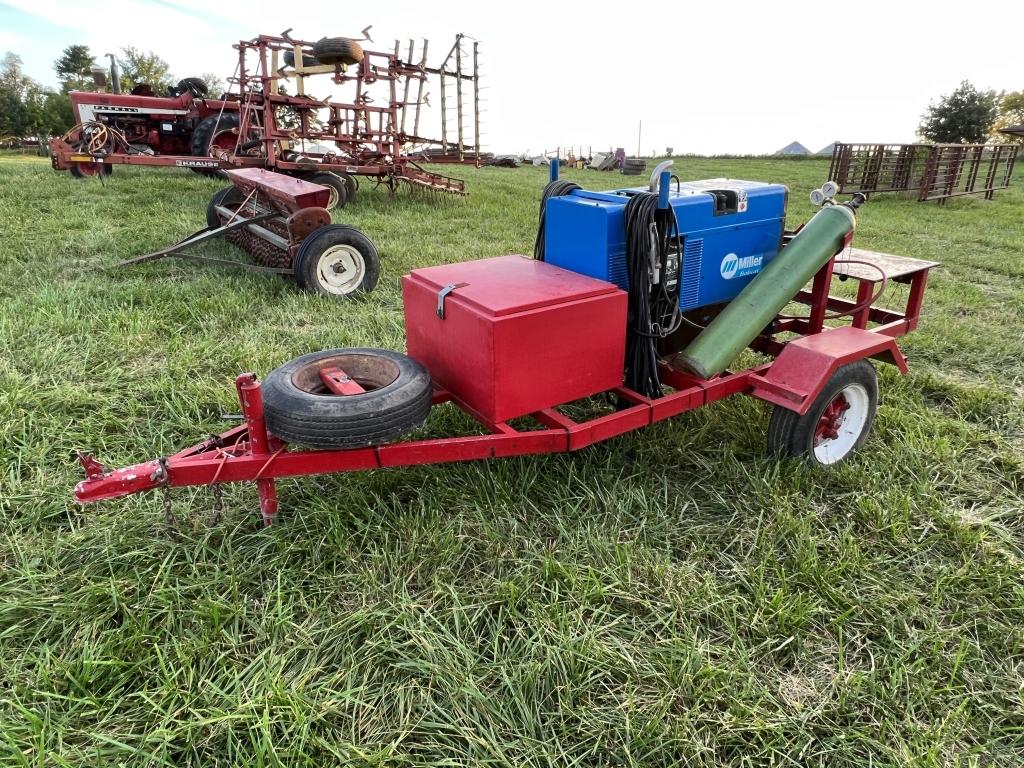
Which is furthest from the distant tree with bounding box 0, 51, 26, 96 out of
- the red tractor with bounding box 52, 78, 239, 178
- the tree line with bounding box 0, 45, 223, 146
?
the red tractor with bounding box 52, 78, 239, 178

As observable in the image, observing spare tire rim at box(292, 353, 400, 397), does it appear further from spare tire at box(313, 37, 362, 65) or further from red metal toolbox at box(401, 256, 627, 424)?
spare tire at box(313, 37, 362, 65)

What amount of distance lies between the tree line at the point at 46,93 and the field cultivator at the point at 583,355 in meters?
39.0

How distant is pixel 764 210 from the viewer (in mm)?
3270

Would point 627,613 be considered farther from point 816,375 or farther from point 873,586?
point 816,375

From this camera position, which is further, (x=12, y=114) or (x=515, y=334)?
(x=12, y=114)

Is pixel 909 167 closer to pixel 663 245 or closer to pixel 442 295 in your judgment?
pixel 663 245

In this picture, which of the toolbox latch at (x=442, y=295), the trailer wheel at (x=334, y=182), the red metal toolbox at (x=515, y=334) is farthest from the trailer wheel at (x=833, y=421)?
the trailer wheel at (x=334, y=182)

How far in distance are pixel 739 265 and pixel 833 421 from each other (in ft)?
2.89

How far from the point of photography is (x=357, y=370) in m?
2.73

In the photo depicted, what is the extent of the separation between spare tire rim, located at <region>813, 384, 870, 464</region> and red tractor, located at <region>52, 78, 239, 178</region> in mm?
11048

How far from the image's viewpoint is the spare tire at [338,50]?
375 inches

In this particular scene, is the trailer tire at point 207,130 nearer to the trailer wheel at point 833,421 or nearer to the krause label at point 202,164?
the krause label at point 202,164

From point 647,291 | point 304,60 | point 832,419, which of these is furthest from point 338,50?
point 832,419

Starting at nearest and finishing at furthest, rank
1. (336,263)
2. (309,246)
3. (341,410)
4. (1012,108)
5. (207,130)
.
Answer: (341,410) → (309,246) → (336,263) → (207,130) → (1012,108)
